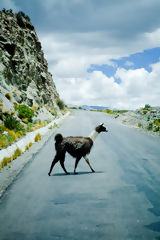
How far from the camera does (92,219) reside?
5.04 m

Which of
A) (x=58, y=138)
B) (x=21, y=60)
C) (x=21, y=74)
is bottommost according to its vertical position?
(x=58, y=138)

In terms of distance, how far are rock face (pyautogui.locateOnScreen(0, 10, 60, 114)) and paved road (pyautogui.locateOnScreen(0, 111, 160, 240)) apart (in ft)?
77.8

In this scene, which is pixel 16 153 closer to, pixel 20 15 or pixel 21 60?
pixel 21 60

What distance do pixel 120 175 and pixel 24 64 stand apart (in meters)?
33.7

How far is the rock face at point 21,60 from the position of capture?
1315 inches

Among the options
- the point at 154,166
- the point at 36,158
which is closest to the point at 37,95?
the point at 36,158

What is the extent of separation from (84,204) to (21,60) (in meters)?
35.5

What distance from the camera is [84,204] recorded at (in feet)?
19.2

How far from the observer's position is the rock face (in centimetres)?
3341

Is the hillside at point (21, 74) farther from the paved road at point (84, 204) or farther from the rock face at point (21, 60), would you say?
the paved road at point (84, 204)

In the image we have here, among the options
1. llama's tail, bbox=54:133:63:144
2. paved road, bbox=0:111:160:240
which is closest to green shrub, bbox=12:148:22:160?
paved road, bbox=0:111:160:240

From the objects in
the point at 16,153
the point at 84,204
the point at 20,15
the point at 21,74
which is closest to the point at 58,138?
the point at 84,204

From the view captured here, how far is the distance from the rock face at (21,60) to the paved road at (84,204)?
23719 millimetres

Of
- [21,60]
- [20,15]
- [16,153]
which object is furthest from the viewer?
Result: [20,15]
